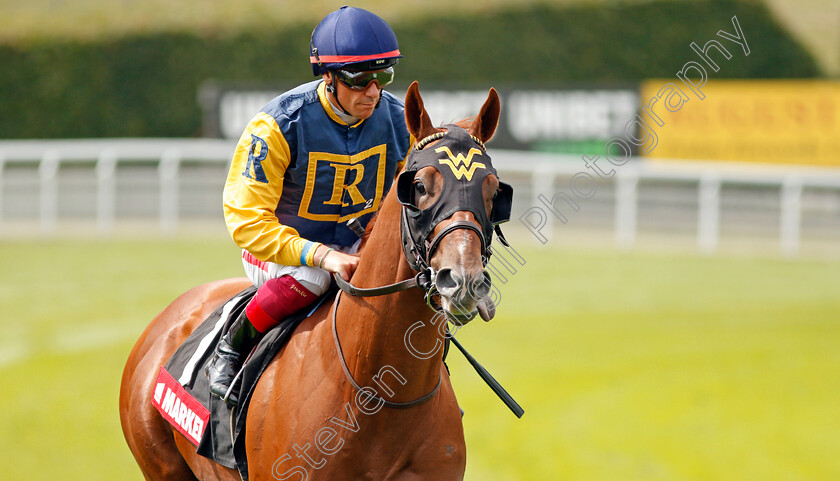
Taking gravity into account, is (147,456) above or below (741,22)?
below

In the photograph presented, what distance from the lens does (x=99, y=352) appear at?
8.77 m

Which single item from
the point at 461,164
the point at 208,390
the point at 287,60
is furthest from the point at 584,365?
the point at 287,60

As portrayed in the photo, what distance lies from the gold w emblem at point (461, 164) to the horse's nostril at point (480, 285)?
0.98 ft

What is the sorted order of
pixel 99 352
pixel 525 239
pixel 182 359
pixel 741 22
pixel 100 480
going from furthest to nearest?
pixel 741 22
pixel 525 239
pixel 99 352
pixel 100 480
pixel 182 359

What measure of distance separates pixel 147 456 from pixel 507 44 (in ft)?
57.7

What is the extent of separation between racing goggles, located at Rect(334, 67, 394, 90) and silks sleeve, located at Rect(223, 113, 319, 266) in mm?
284

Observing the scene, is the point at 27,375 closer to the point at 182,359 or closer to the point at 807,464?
the point at 182,359

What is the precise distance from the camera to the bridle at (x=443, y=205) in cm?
248

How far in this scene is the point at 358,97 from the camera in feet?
10.3

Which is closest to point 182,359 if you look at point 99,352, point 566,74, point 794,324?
point 99,352

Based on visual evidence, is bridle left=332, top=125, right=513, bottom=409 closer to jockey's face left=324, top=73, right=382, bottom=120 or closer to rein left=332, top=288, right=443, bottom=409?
rein left=332, top=288, right=443, bottom=409

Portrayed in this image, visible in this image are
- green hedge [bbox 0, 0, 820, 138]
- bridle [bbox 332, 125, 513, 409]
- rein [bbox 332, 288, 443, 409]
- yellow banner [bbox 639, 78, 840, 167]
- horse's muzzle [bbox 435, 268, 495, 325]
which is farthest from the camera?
green hedge [bbox 0, 0, 820, 138]

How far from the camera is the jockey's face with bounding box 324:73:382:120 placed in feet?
10.3

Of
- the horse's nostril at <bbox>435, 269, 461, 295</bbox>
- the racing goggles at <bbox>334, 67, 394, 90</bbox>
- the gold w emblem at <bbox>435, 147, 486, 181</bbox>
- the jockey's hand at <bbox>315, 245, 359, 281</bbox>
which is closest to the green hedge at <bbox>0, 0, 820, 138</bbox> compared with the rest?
the racing goggles at <bbox>334, 67, 394, 90</bbox>
